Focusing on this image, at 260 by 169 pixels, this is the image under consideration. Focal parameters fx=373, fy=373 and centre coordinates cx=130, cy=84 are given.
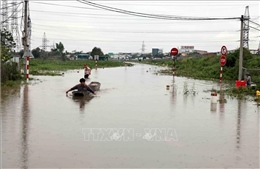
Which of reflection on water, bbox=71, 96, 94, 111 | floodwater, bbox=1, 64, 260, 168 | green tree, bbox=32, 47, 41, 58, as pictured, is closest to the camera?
floodwater, bbox=1, 64, 260, 168

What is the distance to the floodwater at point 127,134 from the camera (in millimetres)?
7488

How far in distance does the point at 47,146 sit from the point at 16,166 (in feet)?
5.02

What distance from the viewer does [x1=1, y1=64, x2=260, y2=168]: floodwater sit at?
7.49 meters

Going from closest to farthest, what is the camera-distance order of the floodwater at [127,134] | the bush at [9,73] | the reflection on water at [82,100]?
the floodwater at [127,134] < the reflection on water at [82,100] < the bush at [9,73]

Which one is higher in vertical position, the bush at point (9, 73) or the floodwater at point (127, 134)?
the bush at point (9, 73)

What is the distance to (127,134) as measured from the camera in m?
9.84

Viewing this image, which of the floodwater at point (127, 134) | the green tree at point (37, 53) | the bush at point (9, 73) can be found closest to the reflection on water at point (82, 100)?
the floodwater at point (127, 134)

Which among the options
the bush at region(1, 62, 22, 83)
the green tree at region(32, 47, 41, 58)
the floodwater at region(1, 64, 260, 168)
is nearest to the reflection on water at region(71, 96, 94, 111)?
the floodwater at region(1, 64, 260, 168)

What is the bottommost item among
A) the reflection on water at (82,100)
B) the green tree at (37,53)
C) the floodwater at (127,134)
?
the floodwater at (127,134)

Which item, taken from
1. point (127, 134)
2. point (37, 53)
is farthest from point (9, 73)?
point (37, 53)

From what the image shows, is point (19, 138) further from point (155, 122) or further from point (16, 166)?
point (155, 122)

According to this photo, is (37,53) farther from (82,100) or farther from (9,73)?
(82,100)

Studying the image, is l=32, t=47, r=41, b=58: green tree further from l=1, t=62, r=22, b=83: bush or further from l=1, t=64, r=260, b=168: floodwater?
l=1, t=64, r=260, b=168: floodwater

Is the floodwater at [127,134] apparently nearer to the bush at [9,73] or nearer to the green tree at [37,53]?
the bush at [9,73]
